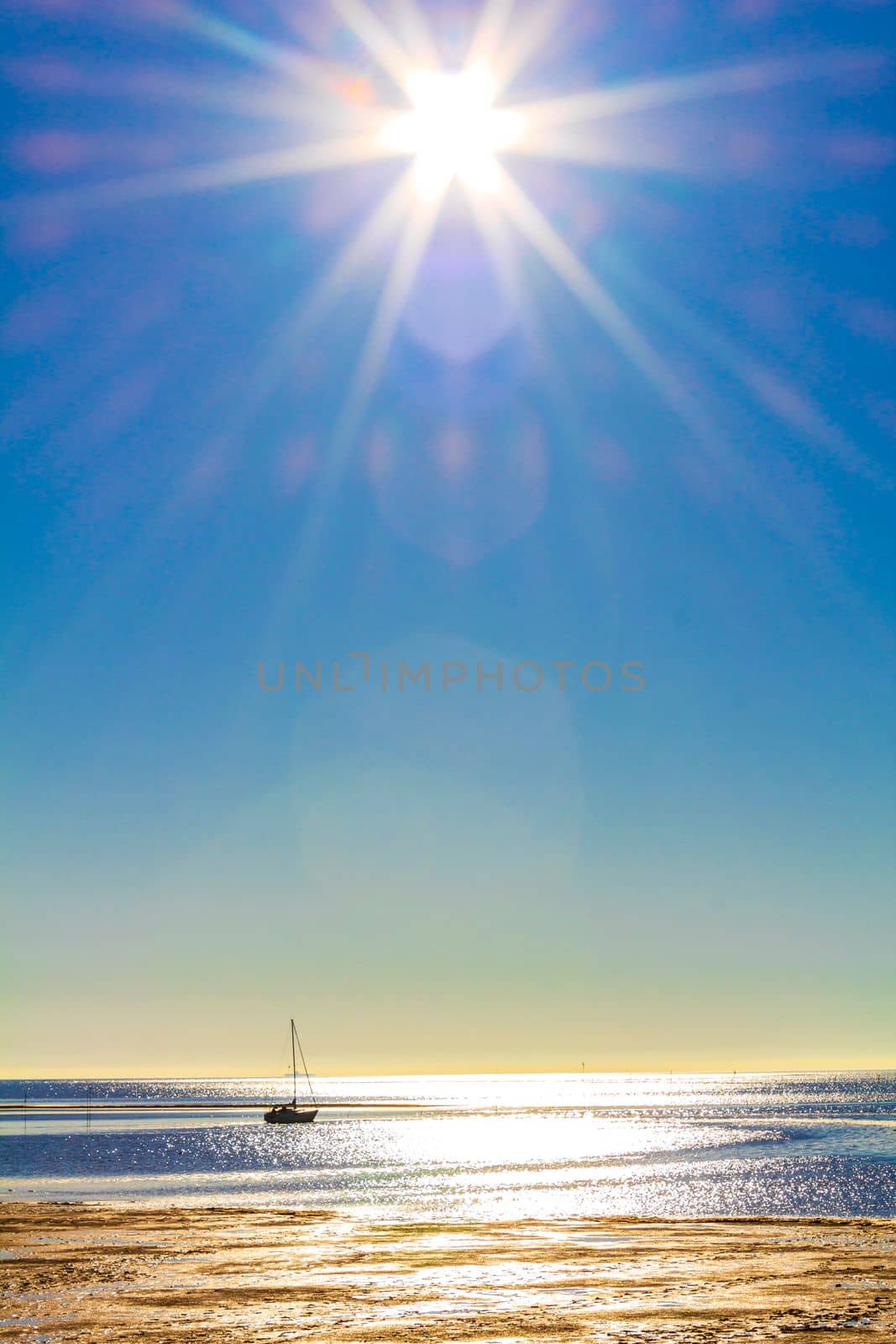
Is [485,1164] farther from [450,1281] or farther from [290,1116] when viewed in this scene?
[290,1116]

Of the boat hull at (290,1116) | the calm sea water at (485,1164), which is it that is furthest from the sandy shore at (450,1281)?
the boat hull at (290,1116)

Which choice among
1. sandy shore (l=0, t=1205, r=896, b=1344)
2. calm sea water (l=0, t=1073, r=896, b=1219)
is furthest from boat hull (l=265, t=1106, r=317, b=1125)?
sandy shore (l=0, t=1205, r=896, b=1344)

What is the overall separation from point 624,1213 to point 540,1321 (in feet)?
99.3

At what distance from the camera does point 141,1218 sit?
48.5 m

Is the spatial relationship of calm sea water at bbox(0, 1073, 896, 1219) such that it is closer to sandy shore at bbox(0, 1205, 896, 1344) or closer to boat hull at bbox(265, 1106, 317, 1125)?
boat hull at bbox(265, 1106, 317, 1125)

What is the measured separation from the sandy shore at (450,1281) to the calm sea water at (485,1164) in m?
10.8

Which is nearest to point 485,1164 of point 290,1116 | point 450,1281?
point 450,1281

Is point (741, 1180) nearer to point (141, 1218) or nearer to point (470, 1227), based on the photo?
point (470, 1227)

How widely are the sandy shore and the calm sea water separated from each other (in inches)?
426

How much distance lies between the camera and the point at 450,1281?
2984 centimetres

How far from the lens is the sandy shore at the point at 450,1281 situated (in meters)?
23.8

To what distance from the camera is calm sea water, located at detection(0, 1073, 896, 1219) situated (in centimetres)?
5844

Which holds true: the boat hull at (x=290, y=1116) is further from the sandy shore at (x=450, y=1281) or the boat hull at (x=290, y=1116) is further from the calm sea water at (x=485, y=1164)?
the sandy shore at (x=450, y=1281)

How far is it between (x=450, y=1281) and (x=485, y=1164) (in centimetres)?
5596
